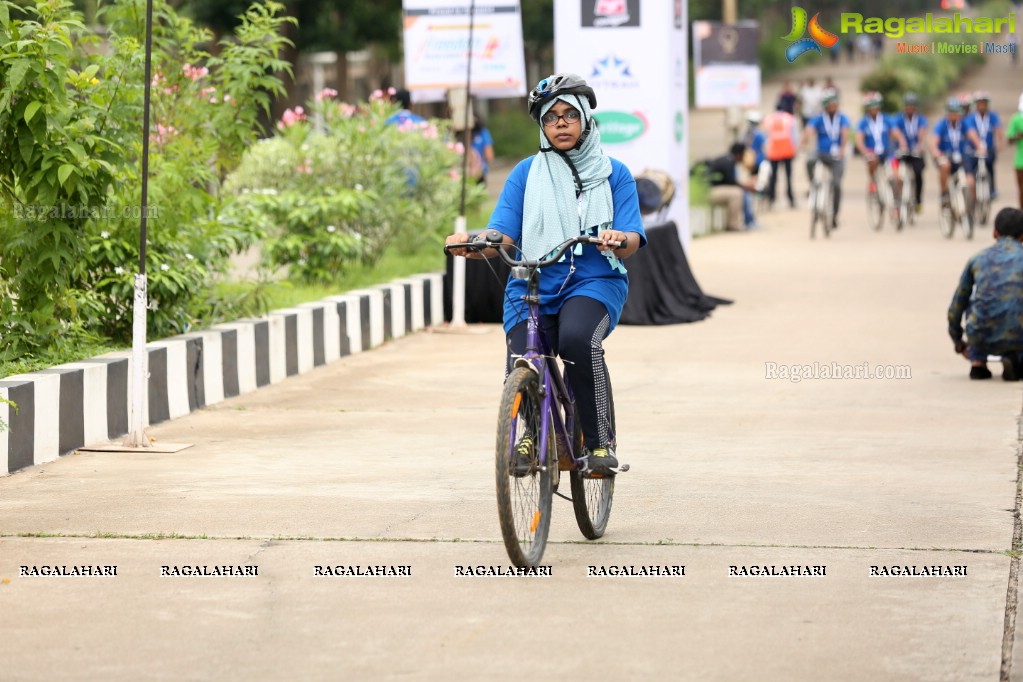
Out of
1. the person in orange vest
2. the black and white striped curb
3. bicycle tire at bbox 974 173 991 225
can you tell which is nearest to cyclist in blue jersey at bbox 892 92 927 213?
bicycle tire at bbox 974 173 991 225

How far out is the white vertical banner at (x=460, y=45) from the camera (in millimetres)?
16203

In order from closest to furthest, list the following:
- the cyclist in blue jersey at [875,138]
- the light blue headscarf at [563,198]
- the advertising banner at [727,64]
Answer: the light blue headscarf at [563,198] → the cyclist in blue jersey at [875,138] → the advertising banner at [727,64]

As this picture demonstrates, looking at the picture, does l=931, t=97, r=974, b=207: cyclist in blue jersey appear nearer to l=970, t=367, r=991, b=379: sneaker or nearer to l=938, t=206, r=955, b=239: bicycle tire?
l=938, t=206, r=955, b=239: bicycle tire

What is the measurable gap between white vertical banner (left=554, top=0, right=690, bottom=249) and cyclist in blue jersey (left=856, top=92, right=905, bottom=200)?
803 centimetres

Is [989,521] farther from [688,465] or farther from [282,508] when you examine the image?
[282,508]

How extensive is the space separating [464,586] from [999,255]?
238 inches

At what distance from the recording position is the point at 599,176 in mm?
6320

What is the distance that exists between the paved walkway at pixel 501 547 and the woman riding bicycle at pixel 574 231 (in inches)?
24.8

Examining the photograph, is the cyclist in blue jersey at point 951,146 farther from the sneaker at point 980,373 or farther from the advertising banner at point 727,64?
the sneaker at point 980,373

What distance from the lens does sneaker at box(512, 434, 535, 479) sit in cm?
566

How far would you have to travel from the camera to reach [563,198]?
6297mm

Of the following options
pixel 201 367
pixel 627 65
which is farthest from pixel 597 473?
pixel 627 65

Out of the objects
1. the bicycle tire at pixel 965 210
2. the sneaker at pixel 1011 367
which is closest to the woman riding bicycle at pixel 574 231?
the sneaker at pixel 1011 367

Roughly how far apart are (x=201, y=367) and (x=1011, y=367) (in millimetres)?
4841
